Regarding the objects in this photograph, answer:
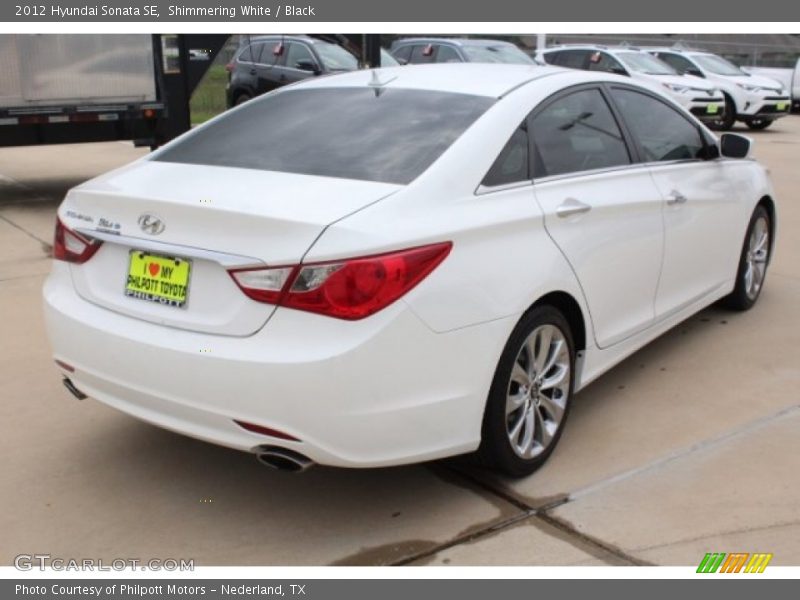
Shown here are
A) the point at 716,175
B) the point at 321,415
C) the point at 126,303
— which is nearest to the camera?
the point at 321,415

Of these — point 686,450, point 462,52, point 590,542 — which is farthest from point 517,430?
point 462,52

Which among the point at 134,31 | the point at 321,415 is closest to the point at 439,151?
the point at 321,415

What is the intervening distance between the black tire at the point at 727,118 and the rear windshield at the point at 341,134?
50.1 ft

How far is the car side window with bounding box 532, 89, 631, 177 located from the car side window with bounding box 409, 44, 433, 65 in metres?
13.3

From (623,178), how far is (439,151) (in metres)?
1.20

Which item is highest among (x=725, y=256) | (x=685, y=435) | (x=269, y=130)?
(x=269, y=130)

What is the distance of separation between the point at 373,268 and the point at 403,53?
53.5ft

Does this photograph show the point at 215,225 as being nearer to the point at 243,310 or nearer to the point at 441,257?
the point at 243,310

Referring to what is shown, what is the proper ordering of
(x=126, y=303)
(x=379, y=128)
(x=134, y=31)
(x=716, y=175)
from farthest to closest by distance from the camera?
(x=134, y=31)
(x=716, y=175)
(x=379, y=128)
(x=126, y=303)

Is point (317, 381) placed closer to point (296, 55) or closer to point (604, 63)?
point (296, 55)

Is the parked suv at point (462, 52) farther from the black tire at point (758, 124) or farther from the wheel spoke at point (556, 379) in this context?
the wheel spoke at point (556, 379)

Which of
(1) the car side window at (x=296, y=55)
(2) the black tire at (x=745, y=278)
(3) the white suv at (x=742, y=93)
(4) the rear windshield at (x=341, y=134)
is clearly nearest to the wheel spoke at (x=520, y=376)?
(4) the rear windshield at (x=341, y=134)

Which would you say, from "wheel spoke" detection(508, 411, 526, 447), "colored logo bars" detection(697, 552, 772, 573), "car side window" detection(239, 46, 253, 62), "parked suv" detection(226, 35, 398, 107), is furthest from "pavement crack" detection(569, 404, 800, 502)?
"car side window" detection(239, 46, 253, 62)

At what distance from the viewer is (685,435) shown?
13.1 feet
